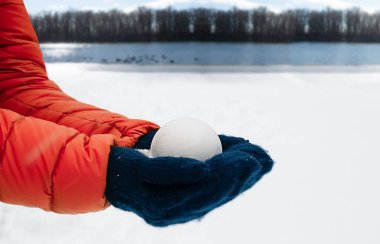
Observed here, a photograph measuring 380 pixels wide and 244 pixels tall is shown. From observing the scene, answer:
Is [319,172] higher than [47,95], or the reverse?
[47,95]

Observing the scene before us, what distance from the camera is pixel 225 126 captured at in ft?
9.75

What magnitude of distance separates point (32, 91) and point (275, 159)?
59.2 inches

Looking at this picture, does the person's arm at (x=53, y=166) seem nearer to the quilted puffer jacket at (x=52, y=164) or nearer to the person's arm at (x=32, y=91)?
the quilted puffer jacket at (x=52, y=164)

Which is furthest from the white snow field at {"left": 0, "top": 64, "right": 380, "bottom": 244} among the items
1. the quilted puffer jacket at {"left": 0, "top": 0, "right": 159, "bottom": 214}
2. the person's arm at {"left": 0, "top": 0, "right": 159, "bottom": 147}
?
the quilted puffer jacket at {"left": 0, "top": 0, "right": 159, "bottom": 214}

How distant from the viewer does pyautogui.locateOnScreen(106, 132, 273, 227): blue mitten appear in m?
0.58

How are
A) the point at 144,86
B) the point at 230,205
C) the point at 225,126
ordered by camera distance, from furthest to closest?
the point at 144,86
the point at 225,126
the point at 230,205

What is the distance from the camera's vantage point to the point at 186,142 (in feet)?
2.08

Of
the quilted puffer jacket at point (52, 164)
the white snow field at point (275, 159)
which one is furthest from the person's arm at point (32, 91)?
the white snow field at point (275, 159)

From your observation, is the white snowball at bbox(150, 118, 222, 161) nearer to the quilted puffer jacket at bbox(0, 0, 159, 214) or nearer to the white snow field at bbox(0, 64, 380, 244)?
the quilted puffer jacket at bbox(0, 0, 159, 214)

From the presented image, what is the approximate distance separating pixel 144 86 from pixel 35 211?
293cm

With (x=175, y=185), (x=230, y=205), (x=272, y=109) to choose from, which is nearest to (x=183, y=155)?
(x=175, y=185)

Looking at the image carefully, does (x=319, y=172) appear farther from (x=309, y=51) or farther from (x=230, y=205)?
(x=309, y=51)

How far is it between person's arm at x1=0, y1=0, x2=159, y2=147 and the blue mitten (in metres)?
0.16

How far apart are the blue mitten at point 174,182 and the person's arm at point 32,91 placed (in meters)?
0.16
